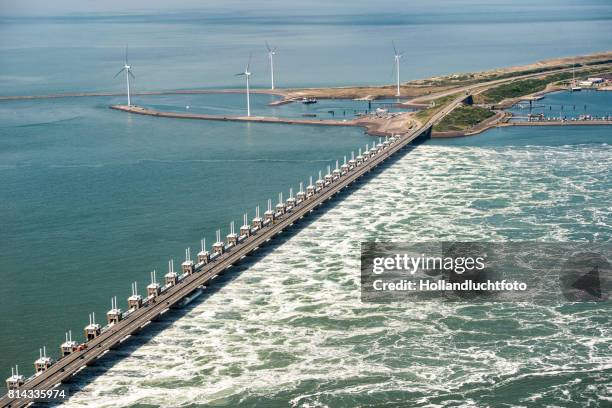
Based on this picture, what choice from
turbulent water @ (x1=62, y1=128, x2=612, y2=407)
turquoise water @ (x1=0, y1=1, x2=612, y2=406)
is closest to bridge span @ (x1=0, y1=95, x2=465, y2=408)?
turbulent water @ (x1=62, y1=128, x2=612, y2=407)

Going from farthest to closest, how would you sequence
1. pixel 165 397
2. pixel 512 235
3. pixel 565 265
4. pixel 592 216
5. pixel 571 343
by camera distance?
pixel 592 216 < pixel 512 235 < pixel 565 265 < pixel 571 343 < pixel 165 397

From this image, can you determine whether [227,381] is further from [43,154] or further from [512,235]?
[43,154]

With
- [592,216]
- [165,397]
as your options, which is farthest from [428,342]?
[592,216]

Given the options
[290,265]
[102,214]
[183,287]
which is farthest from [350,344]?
[102,214]

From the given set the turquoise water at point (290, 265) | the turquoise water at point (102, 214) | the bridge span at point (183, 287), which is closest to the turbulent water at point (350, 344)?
the turquoise water at point (290, 265)

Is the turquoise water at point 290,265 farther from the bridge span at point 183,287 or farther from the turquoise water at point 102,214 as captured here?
the bridge span at point 183,287
